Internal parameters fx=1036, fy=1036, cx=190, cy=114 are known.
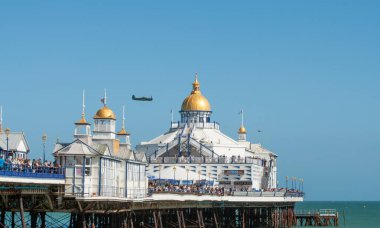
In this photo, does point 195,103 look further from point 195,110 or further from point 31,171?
point 31,171

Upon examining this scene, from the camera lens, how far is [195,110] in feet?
394

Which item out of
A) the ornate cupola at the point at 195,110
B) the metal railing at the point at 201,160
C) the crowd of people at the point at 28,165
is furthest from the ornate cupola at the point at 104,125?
the ornate cupola at the point at 195,110

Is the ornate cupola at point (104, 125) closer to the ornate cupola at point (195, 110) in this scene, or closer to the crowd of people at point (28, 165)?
the crowd of people at point (28, 165)

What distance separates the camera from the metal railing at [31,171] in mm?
47612

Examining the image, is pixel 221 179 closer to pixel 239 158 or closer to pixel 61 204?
pixel 239 158

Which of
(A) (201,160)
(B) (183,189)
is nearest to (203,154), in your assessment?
(A) (201,160)

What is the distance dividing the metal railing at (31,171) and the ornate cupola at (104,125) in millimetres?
9252

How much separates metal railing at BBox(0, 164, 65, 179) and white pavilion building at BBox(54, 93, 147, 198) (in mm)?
1095

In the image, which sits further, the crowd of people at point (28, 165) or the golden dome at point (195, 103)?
the golden dome at point (195, 103)

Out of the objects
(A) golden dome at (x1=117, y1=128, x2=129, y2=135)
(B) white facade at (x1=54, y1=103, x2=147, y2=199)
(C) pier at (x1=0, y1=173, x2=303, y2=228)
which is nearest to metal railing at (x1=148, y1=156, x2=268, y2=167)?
(C) pier at (x1=0, y1=173, x2=303, y2=228)

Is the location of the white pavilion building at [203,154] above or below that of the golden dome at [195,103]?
below

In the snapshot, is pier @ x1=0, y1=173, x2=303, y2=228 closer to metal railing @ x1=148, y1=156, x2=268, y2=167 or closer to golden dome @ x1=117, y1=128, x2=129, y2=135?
golden dome @ x1=117, y1=128, x2=129, y2=135

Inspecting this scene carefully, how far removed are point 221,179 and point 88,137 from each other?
161 feet

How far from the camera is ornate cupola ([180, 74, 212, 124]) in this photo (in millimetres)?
120125
